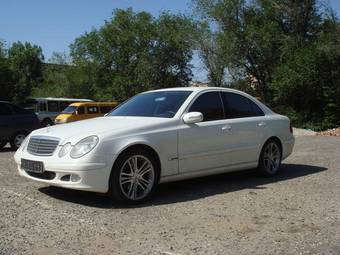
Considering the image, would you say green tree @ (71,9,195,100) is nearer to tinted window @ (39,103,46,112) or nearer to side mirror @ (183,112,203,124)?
tinted window @ (39,103,46,112)

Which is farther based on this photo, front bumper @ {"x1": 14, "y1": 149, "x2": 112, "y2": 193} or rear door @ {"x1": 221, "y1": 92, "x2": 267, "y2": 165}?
rear door @ {"x1": 221, "y1": 92, "x2": 267, "y2": 165}

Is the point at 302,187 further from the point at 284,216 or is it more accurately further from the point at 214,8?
the point at 214,8

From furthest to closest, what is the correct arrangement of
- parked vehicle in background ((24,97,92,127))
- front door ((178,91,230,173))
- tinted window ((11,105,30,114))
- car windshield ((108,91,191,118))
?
parked vehicle in background ((24,97,92,127))
tinted window ((11,105,30,114))
car windshield ((108,91,191,118))
front door ((178,91,230,173))

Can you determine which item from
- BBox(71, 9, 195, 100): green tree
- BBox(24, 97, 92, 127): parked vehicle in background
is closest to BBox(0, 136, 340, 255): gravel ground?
BBox(24, 97, 92, 127): parked vehicle in background

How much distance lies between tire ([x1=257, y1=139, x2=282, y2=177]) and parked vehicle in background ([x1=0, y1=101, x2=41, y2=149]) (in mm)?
8635

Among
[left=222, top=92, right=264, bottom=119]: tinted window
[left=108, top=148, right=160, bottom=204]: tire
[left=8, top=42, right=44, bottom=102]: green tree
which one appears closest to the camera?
[left=108, top=148, right=160, bottom=204]: tire

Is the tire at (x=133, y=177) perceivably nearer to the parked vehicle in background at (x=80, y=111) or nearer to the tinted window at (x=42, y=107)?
the parked vehicle in background at (x=80, y=111)

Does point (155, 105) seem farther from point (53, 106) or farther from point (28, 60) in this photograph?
point (28, 60)

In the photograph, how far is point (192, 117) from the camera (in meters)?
7.97

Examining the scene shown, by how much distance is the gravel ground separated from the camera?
18.0 ft

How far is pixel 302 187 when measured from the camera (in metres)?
8.83

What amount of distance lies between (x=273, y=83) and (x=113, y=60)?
22.5m

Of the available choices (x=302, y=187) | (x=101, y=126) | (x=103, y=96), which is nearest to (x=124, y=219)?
(x=101, y=126)

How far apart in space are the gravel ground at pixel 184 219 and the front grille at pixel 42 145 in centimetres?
62
